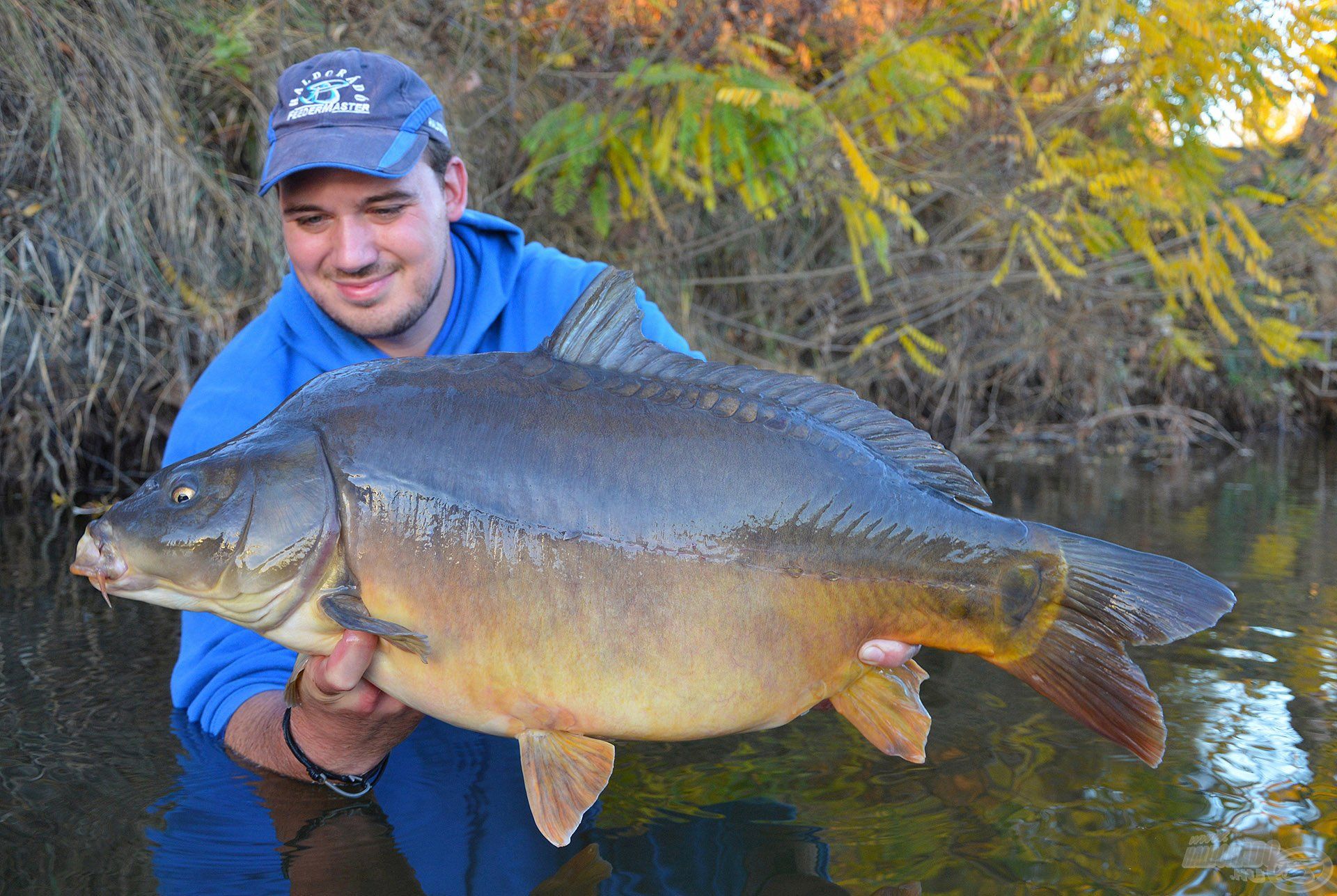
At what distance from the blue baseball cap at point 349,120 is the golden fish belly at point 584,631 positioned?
3.94ft

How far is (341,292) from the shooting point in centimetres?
281

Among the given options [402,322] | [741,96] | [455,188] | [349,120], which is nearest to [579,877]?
[402,322]

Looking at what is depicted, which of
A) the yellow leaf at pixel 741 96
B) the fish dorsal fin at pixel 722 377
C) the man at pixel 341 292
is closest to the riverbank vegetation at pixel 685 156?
the yellow leaf at pixel 741 96

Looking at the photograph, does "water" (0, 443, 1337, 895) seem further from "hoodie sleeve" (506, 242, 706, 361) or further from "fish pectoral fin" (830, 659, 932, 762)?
"hoodie sleeve" (506, 242, 706, 361)

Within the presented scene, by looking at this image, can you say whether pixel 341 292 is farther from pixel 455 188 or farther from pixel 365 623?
pixel 365 623

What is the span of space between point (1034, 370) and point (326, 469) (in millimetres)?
7913

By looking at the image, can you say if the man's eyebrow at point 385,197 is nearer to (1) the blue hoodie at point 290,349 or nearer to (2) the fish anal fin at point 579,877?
(1) the blue hoodie at point 290,349

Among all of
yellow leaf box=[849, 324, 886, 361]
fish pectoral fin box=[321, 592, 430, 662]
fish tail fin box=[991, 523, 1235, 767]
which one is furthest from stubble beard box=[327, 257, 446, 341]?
yellow leaf box=[849, 324, 886, 361]

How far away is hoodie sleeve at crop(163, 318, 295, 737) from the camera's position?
103 inches

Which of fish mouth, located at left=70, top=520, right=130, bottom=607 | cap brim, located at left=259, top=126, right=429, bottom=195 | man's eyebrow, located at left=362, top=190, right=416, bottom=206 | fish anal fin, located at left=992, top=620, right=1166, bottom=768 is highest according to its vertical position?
cap brim, located at left=259, top=126, right=429, bottom=195

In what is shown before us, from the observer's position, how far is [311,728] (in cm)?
219

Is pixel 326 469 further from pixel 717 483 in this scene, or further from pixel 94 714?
pixel 94 714

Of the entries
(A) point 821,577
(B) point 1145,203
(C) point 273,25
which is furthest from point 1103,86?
(A) point 821,577

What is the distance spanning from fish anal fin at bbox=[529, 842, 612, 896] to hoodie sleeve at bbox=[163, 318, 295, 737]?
0.94 m
